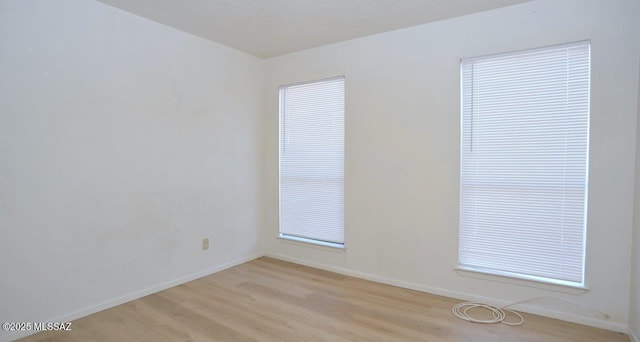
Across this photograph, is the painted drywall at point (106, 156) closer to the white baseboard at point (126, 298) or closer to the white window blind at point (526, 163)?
the white baseboard at point (126, 298)

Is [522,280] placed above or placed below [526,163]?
below

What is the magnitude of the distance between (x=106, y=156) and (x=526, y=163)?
3593 millimetres

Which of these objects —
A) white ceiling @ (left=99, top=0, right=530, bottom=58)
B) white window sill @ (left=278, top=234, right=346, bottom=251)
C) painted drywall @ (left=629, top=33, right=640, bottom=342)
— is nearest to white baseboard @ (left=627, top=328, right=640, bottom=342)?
painted drywall @ (left=629, top=33, right=640, bottom=342)

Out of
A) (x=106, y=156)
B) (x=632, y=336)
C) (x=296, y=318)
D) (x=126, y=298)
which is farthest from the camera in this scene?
(x=126, y=298)

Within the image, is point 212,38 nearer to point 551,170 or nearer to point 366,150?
point 366,150

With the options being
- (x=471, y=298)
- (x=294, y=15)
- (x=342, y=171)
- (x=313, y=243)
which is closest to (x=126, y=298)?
(x=313, y=243)

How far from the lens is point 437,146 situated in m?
3.28

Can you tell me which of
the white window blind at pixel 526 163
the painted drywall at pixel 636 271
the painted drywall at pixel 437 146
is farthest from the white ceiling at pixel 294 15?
the painted drywall at pixel 636 271

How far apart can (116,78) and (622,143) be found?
4130 millimetres

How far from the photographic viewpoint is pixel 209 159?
12.8 ft

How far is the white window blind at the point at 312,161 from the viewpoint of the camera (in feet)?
13.1

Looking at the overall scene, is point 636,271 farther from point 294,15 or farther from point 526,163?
point 294,15

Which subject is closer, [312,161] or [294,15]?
[294,15]

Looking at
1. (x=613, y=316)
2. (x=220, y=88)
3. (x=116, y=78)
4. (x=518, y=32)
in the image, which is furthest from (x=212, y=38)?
(x=613, y=316)
